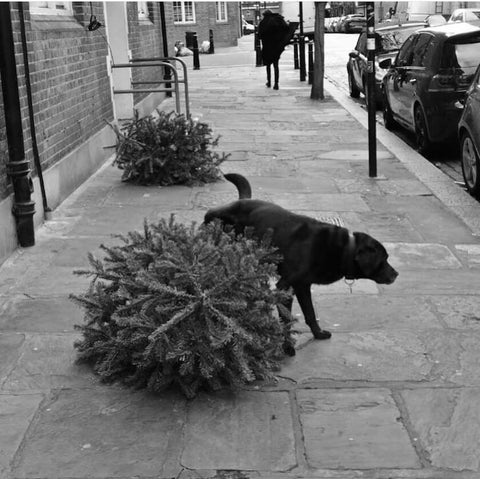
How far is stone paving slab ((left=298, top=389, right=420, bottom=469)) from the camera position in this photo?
3490 millimetres

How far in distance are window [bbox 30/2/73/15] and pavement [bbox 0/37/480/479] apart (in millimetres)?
2036

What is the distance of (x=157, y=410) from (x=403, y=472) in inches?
47.6

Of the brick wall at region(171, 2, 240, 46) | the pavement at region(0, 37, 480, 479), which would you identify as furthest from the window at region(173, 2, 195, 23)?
the pavement at region(0, 37, 480, 479)

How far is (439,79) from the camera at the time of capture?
34.4 ft

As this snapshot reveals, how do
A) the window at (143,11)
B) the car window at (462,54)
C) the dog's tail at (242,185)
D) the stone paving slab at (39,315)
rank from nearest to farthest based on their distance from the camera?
the stone paving slab at (39,315) < the dog's tail at (242,185) < the car window at (462,54) < the window at (143,11)

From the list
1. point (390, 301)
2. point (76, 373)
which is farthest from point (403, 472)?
point (390, 301)

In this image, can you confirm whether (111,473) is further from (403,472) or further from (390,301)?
(390,301)

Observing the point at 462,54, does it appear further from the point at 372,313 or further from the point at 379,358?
the point at 379,358

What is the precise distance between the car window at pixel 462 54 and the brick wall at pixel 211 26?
36.0 m

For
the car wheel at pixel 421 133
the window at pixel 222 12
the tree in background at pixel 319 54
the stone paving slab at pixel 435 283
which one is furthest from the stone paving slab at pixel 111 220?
the window at pixel 222 12

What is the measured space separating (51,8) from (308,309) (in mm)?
5855

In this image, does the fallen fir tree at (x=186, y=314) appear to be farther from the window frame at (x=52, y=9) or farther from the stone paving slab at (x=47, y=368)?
the window frame at (x=52, y=9)

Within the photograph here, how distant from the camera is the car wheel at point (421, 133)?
11.0 metres

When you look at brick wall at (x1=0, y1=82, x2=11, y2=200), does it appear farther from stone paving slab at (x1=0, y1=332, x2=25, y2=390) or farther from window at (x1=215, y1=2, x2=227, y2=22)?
window at (x1=215, y1=2, x2=227, y2=22)
